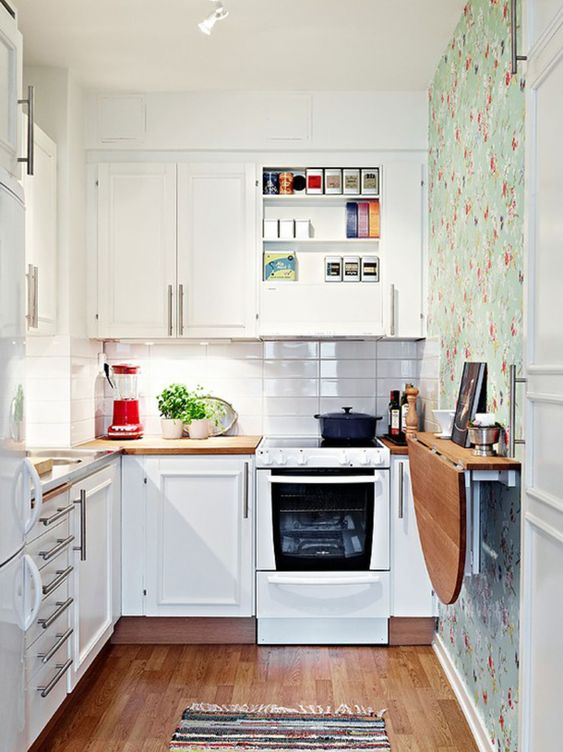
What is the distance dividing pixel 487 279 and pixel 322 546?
152 centimetres

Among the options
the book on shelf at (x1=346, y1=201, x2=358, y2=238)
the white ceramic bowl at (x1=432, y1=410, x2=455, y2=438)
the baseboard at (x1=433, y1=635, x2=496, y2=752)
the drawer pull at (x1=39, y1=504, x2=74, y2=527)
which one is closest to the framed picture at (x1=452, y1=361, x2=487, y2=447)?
the white ceramic bowl at (x1=432, y1=410, x2=455, y2=438)

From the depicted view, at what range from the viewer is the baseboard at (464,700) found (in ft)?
7.70

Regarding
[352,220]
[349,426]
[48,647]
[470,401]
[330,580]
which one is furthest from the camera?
[352,220]

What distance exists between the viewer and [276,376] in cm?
395

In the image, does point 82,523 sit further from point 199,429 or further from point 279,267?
point 279,267

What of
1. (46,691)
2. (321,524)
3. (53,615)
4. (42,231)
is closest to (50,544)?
(53,615)

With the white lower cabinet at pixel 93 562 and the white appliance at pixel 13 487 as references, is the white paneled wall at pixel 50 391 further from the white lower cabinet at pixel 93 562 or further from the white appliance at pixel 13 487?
the white appliance at pixel 13 487

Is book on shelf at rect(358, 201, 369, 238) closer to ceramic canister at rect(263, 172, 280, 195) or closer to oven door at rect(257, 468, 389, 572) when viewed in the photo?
ceramic canister at rect(263, 172, 280, 195)

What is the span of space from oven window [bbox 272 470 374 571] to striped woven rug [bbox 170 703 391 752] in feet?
2.37

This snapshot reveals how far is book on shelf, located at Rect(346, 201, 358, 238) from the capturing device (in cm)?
367

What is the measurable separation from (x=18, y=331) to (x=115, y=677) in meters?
1.80

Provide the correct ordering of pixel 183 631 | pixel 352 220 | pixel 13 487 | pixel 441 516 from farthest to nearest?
pixel 352 220 < pixel 183 631 < pixel 441 516 < pixel 13 487

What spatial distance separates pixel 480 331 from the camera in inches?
99.9

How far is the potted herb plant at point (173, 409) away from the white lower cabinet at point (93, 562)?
48cm
